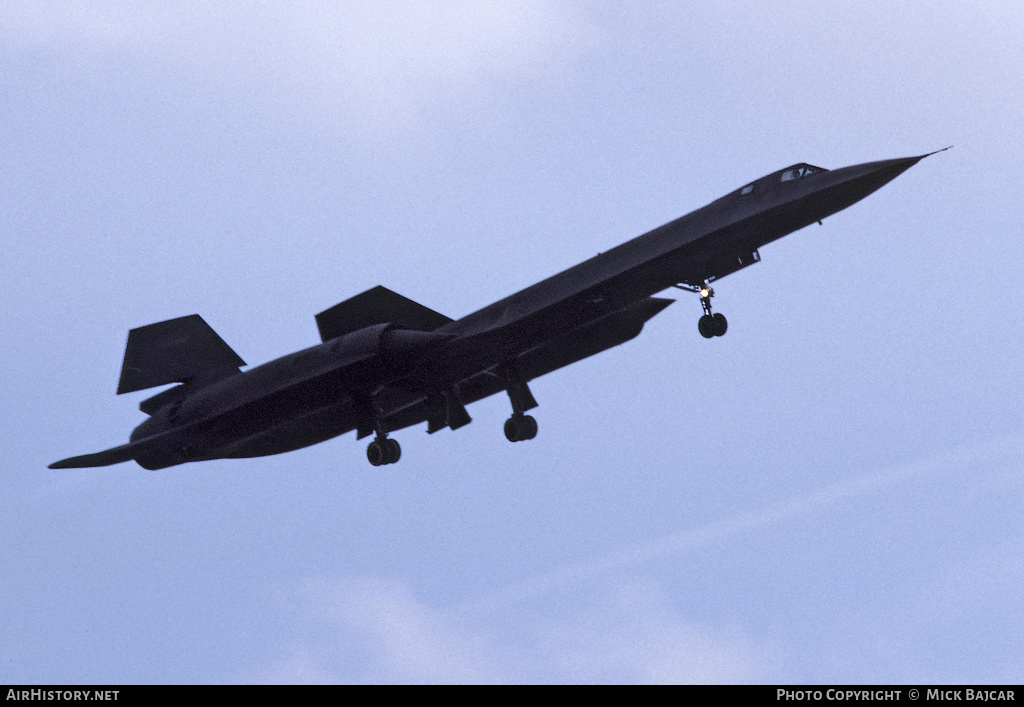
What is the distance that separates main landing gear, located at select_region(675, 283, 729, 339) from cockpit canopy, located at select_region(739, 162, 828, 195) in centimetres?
278

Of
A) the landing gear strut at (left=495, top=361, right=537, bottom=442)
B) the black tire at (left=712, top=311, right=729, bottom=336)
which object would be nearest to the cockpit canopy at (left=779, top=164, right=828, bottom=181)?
the black tire at (left=712, top=311, right=729, bottom=336)

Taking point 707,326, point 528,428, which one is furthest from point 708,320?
point 528,428

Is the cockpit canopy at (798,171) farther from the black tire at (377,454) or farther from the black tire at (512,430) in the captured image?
the black tire at (377,454)

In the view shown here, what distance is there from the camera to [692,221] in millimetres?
38000

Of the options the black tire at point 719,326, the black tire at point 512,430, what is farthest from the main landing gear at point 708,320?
the black tire at point 512,430

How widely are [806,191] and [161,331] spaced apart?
21448 millimetres

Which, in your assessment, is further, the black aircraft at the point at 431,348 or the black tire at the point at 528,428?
the black tire at the point at 528,428

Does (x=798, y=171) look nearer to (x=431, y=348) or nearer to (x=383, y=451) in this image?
(x=431, y=348)

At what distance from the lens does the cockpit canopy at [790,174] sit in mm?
37250

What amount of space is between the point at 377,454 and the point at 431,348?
4347mm

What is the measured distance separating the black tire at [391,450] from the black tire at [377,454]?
10cm

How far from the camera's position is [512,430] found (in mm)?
42125

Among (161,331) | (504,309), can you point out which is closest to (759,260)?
(504,309)
